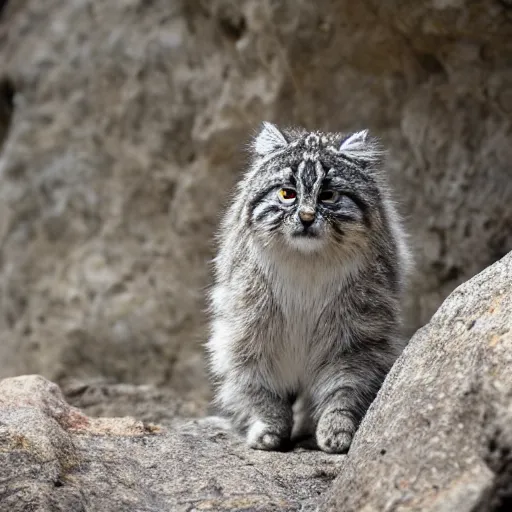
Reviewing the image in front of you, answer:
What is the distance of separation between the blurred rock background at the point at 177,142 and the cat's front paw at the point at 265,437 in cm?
208

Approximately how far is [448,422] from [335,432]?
4.64 ft

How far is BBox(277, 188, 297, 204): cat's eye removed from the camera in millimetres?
5068

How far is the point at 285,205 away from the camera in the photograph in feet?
16.6

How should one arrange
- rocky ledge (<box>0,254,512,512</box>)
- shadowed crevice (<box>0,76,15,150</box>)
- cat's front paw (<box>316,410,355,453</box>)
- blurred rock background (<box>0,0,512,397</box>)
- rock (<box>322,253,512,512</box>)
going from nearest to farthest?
1. rock (<box>322,253,512,512</box>)
2. rocky ledge (<box>0,254,512,512</box>)
3. cat's front paw (<box>316,410,355,453</box>)
4. blurred rock background (<box>0,0,512,397</box>)
5. shadowed crevice (<box>0,76,15,150</box>)

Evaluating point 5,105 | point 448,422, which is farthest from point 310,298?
point 5,105

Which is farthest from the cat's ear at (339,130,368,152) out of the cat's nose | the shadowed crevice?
the shadowed crevice

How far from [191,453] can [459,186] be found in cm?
304

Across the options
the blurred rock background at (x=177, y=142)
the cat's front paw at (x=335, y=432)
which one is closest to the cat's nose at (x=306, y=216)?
the cat's front paw at (x=335, y=432)

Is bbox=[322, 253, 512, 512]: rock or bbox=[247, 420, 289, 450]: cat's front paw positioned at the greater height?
bbox=[322, 253, 512, 512]: rock

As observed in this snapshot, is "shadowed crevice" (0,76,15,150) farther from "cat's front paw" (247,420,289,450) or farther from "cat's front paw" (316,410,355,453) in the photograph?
"cat's front paw" (316,410,355,453)

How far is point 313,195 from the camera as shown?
16.4 feet

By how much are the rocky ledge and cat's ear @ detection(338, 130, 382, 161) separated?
130cm

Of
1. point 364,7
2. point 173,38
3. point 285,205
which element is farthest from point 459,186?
point 173,38

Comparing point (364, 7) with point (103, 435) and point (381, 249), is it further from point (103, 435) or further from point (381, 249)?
point (103, 435)
